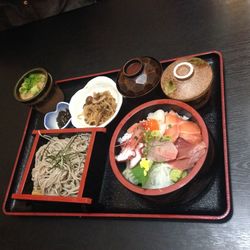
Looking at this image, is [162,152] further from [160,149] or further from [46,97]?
[46,97]

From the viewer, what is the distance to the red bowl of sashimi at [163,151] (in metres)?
1.32

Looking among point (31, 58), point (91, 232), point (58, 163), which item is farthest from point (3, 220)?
point (31, 58)

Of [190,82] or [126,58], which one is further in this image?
[126,58]

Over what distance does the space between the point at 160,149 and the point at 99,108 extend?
563mm

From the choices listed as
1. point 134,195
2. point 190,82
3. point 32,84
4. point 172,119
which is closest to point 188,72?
point 190,82

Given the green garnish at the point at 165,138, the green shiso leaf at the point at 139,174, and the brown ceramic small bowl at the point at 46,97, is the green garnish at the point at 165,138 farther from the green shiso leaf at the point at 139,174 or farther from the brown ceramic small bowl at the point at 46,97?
the brown ceramic small bowl at the point at 46,97

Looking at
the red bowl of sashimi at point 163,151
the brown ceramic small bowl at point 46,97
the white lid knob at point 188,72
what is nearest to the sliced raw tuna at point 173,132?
the red bowl of sashimi at point 163,151

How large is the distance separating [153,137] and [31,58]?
1.57 meters

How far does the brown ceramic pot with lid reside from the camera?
1.50 metres

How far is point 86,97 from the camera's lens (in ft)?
6.44

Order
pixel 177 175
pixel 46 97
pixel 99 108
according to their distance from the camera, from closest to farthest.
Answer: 1. pixel 177 175
2. pixel 99 108
3. pixel 46 97

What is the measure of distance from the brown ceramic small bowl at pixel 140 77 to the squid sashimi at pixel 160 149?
0.18 meters

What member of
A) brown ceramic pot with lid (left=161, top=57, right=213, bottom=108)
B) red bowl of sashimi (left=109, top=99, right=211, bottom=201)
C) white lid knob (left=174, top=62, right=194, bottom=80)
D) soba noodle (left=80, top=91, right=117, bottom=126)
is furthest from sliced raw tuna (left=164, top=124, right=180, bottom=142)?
soba noodle (left=80, top=91, right=117, bottom=126)

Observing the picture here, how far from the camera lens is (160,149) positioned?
1.42m
